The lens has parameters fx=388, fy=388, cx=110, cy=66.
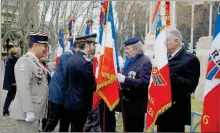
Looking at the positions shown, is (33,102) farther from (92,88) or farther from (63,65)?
(63,65)

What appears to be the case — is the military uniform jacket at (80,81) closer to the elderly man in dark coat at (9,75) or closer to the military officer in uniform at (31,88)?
the military officer in uniform at (31,88)

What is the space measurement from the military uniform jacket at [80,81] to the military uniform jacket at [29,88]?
2.24ft

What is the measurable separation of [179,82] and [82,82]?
4.56 ft

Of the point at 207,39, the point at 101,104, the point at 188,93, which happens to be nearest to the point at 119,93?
the point at 101,104

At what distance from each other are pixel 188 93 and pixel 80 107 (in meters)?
1.52

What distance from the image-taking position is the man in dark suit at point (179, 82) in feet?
15.5

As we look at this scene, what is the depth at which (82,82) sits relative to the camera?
5352mm

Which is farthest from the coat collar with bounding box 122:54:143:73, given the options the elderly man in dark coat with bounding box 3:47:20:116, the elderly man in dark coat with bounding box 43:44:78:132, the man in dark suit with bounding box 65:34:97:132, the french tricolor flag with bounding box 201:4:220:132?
the elderly man in dark coat with bounding box 3:47:20:116

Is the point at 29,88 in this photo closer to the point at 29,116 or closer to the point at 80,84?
the point at 29,116

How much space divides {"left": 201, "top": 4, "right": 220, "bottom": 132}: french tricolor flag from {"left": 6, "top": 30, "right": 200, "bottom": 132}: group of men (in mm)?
640

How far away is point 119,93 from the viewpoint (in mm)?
5367

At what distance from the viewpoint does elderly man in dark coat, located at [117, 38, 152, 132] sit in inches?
205

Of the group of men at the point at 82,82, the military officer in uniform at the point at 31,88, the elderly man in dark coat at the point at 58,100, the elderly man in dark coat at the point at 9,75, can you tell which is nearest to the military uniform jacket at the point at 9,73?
the elderly man in dark coat at the point at 9,75

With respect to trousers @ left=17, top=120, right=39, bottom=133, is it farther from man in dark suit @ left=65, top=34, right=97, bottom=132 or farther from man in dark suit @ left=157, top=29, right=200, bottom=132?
man in dark suit @ left=157, top=29, right=200, bottom=132
